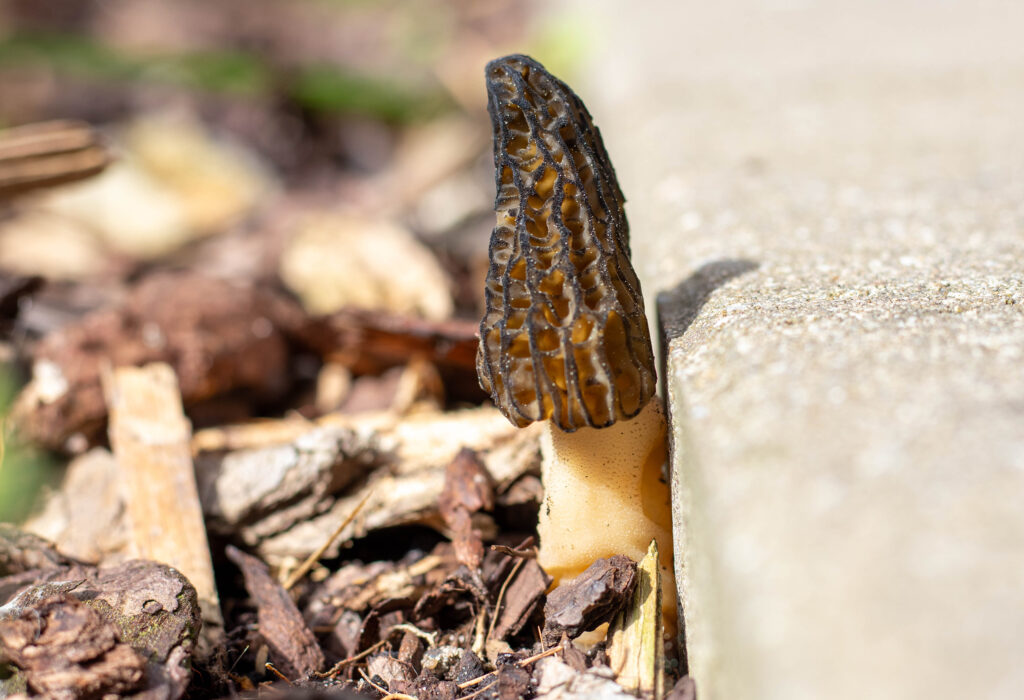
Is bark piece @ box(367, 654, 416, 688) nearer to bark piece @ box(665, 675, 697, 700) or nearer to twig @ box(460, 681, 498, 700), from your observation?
twig @ box(460, 681, 498, 700)

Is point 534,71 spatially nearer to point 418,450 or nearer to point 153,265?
point 418,450

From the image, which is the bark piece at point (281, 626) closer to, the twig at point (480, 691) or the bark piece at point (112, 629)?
the bark piece at point (112, 629)

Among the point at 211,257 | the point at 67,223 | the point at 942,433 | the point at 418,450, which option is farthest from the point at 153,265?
the point at 942,433

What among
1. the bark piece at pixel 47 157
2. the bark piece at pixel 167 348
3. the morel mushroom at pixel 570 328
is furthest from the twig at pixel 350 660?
the bark piece at pixel 47 157

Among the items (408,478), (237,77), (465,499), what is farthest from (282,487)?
(237,77)

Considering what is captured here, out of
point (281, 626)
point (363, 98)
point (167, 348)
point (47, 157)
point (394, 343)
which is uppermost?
point (363, 98)

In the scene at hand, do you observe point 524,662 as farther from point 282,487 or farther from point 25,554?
point 25,554
